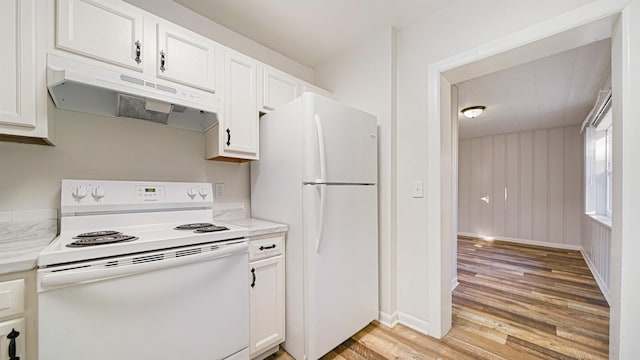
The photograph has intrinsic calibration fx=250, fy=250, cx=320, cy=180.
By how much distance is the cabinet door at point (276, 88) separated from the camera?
6.38 ft

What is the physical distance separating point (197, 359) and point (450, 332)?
1803 millimetres

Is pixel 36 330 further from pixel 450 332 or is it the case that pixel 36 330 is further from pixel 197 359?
pixel 450 332

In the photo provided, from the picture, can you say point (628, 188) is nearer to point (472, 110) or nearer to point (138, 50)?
point (138, 50)

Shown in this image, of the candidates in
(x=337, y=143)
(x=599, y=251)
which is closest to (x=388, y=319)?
(x=337, y=143)

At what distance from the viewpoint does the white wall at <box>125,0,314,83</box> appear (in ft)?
5.77

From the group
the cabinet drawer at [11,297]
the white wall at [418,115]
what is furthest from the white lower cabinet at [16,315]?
the white wall at [418,115]

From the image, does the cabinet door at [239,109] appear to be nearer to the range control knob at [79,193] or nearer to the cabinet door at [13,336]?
the range control knob at [79,193]

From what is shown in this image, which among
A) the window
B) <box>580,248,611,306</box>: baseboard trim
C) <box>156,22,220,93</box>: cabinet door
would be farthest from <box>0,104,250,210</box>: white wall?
the window

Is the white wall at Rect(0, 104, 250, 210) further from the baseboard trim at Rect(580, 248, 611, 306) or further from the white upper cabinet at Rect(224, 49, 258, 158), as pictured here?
the baseboard trim at Rect(580, 248, 611, 306)

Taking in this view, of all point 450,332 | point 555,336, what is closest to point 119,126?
point 450,332

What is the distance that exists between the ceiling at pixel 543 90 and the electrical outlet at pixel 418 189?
1739mm

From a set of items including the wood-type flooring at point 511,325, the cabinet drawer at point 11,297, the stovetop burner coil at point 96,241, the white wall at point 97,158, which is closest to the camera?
the cabinet drawer at point 11,297

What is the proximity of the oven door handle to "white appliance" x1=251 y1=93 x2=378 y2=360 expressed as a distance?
0.54 m

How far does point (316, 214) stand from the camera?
1.61 meters
